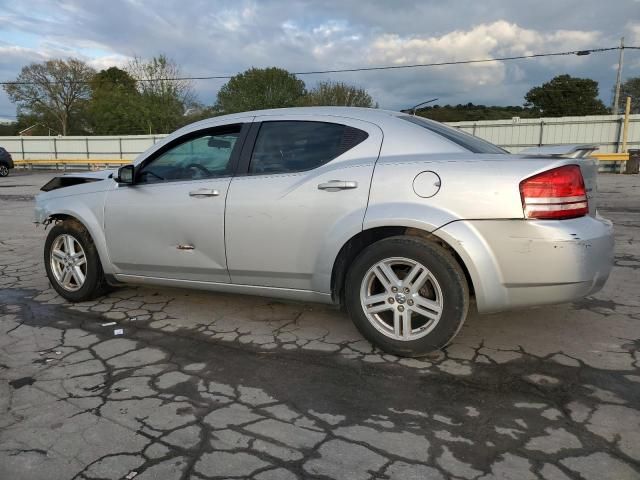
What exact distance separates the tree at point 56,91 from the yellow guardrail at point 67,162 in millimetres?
21802

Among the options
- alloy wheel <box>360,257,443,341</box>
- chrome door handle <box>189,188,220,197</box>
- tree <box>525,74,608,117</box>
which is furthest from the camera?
tree <box>525,74,608,117</box>

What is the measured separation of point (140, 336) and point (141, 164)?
4.63ft

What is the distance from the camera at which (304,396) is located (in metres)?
2.80

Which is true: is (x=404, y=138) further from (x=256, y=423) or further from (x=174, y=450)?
(x=174, y=450)

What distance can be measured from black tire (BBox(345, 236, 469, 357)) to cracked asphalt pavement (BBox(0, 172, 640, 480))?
0.13 m

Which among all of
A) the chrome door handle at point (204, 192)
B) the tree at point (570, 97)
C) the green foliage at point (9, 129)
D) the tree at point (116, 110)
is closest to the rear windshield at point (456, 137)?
the chrome door handle at point (204, 192)

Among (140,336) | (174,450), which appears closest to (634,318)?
(174,450)

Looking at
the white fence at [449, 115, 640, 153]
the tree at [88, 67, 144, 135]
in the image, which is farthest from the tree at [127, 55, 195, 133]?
the white fence at [449, 115, 640, 153]

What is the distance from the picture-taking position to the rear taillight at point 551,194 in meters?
2.86

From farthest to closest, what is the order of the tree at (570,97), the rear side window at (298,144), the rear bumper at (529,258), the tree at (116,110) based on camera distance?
the tree at (570,97) < the tree at (116,110) < the rear side window at (298,144) < the rear bumper at (529,258)

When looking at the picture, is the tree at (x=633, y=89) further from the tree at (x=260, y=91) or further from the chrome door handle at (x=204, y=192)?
the chrome door handle at (x=204, y=192)

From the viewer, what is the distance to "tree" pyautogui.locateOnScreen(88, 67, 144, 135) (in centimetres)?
4322

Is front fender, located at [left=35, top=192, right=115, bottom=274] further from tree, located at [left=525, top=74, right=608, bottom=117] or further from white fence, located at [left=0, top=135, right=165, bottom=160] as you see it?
tree, located at [left=525, top=74, right=608, bottom=117]

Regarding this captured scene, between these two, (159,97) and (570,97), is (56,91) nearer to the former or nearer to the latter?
(159,97)
